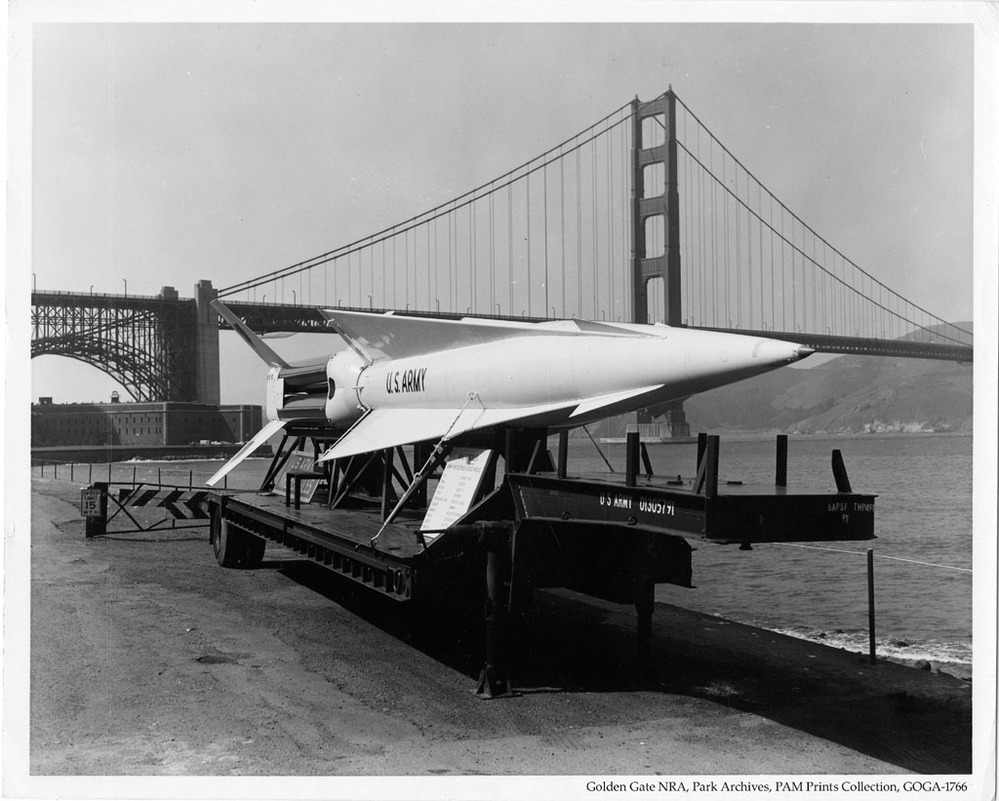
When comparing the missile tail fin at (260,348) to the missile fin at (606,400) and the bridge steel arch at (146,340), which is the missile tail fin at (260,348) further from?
the bridge steel arch at (146,340)

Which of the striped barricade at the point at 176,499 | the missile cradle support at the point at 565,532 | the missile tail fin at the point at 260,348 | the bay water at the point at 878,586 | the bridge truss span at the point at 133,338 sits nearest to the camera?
the missile cradle support at the point at 565,532

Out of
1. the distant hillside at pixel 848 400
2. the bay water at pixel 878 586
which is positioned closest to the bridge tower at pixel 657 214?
the bay water at pixel 878 586

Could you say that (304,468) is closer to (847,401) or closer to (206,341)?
(206,341)

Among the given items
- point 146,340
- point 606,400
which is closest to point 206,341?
point 146,340

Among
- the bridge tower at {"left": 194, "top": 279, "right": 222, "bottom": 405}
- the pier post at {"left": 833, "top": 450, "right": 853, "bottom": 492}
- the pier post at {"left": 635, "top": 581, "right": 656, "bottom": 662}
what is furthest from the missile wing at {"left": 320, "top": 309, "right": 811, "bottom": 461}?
the bridge tower at {"left": 194, "top": 279, "right": 222, "bottom": 405}

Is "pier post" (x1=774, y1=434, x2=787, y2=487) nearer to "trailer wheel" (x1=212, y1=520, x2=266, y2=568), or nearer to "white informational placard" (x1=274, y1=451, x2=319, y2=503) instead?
"white informational placard" (x1=274, y1=451, x2=319, y2=503)

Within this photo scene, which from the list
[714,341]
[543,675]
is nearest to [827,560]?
[543,675]

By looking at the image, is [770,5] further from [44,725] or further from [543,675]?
[44,725]
